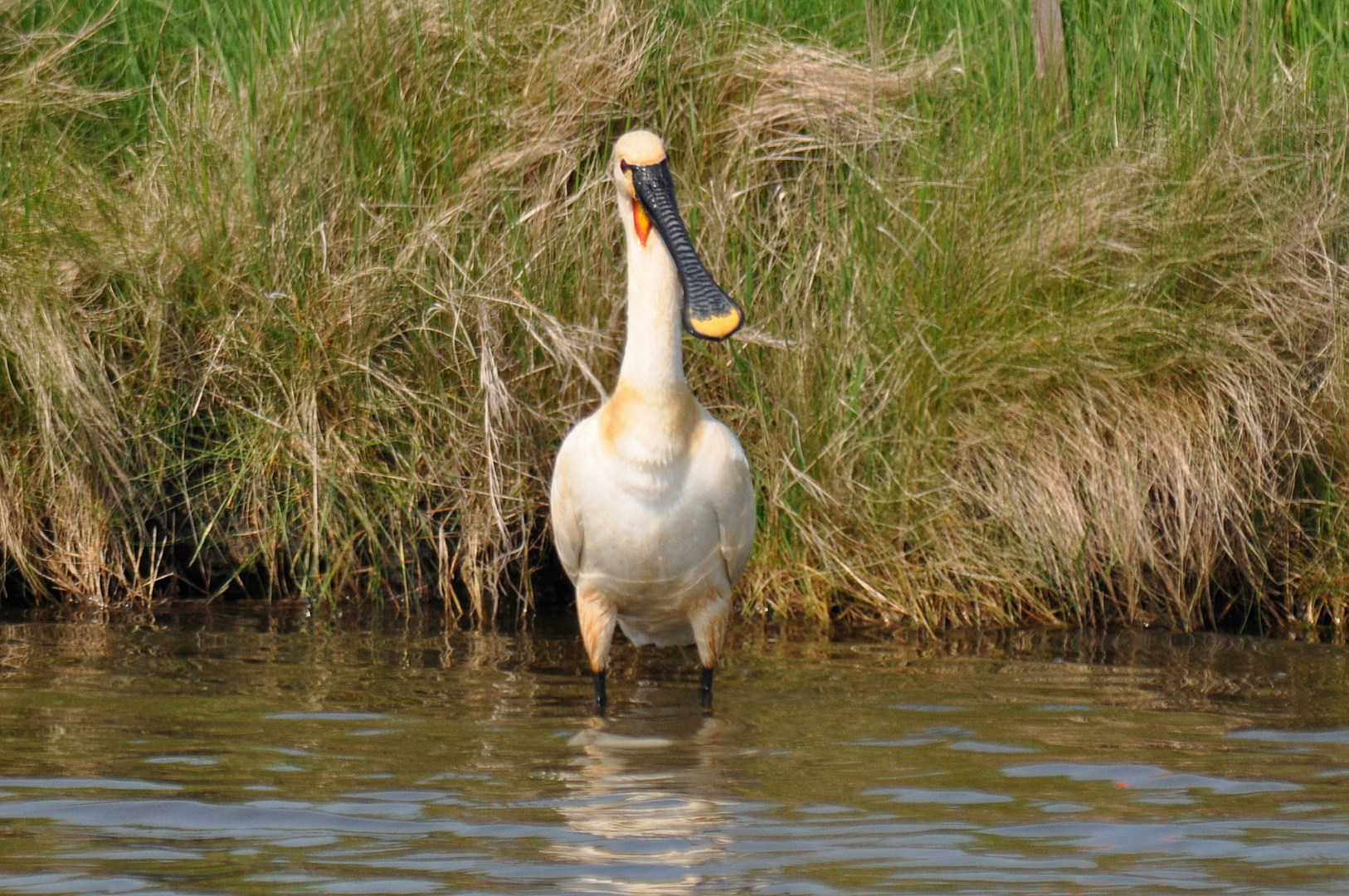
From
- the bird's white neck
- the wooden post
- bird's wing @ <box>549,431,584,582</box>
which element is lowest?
bird's wing @ <box>549,431,584,582</box>

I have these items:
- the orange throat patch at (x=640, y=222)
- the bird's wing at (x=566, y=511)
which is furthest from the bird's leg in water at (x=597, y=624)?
the orange throat patch at (x=640, y=222)

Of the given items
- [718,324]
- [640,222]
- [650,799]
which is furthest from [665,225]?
[650,799]

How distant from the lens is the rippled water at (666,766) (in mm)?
3375

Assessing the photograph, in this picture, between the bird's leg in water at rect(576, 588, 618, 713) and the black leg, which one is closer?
the black leg

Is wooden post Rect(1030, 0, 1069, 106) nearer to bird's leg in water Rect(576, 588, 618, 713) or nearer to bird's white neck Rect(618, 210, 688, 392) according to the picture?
bird's white neck Rect(618, 210, 688, 392)

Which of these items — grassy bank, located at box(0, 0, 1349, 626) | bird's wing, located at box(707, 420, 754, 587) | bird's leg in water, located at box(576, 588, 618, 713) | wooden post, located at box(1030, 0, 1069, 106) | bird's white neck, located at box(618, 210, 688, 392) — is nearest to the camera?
bird's white neck, located at box(618, 210, 688, 392)

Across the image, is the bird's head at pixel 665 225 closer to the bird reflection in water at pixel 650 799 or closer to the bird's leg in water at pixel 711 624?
the bird's leg in water at pixel 711 624

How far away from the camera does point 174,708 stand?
15.8ft

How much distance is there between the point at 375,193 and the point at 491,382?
966mm

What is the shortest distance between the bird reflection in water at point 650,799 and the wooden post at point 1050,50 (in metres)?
3.07

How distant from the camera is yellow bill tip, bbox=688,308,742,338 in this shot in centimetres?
508

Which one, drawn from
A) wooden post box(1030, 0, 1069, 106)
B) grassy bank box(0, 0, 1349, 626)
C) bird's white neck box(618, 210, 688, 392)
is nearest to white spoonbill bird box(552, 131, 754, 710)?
bird's white neck box(618, 210, 688, 392)

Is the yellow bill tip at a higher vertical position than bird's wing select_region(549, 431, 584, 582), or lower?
higher

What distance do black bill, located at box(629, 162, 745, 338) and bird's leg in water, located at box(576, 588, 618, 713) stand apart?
86 centimetres
